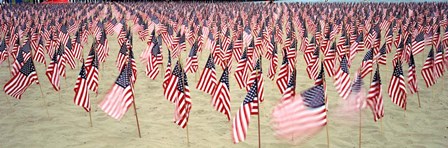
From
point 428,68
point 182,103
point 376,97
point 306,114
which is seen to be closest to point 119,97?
point 182,103

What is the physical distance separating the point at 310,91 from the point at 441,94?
7.11 metres

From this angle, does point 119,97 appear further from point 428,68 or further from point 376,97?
point 428,68

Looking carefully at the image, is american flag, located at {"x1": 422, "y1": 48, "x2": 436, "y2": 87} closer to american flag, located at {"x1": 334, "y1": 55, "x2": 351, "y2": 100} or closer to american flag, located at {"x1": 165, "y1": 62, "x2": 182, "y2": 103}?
american flag, located at {"x1": 334, "y1": 55, "x2": 351, "y2": 100}

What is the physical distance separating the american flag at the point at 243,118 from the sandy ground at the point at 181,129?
1655mm

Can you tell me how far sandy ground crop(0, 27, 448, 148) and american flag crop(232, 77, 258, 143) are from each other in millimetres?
1655

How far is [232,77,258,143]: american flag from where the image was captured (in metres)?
6.55

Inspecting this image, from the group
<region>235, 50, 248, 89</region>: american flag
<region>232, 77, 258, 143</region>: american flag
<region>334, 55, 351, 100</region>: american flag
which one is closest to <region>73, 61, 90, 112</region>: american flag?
<region>232, 77, 258, 143</region>: american flag

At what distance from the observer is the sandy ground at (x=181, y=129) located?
834 cm

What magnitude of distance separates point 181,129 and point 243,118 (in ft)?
9.21

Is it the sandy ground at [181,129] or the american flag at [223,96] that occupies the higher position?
the american flag at [223,96]

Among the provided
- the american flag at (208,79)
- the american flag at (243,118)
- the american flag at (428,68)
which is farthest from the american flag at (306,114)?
the american flag at (428,68)

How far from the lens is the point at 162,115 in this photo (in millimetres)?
10141

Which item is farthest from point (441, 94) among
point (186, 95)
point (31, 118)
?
point (31, 118)

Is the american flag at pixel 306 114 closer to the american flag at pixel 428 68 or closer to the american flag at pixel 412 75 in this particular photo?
the american flag at pixel 412 75
